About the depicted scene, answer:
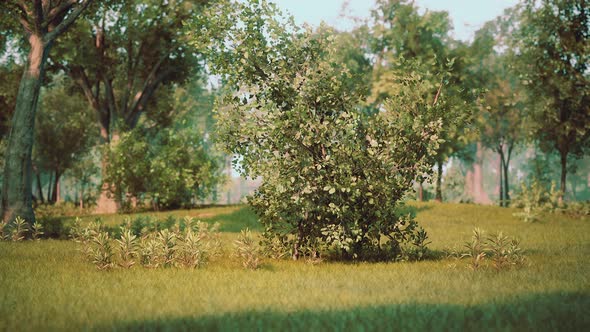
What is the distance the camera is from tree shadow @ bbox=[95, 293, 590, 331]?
5766 mm

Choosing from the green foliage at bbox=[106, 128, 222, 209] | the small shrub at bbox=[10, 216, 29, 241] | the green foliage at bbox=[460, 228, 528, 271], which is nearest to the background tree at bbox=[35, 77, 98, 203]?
the green foliage at bbox=[106, 128, 222, 209]

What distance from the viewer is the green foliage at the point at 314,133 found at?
10422mm

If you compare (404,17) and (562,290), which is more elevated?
(404,17)

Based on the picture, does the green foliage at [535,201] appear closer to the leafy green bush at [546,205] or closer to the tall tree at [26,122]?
the leafy green bush at [546,205]

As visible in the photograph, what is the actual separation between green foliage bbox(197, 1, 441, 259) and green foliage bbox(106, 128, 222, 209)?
20204 millimetres

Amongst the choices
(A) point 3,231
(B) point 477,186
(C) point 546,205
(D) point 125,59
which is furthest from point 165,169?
(B) point 477,186

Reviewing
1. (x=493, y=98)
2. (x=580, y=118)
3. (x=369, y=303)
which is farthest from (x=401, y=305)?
(x=493, y=98)

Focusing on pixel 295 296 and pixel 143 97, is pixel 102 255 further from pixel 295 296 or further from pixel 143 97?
pixel 143 97

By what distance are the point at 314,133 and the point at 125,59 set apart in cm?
2515

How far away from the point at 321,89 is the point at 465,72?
24.5 m

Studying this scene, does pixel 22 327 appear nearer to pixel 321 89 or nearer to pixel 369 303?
pixel 369 303

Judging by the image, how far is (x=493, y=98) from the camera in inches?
1523

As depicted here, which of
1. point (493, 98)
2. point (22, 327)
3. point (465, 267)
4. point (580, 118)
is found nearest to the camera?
point (22, 327)

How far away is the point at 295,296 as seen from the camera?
7.40m
